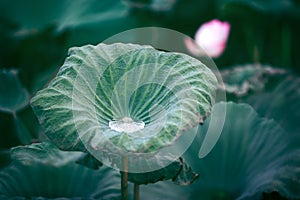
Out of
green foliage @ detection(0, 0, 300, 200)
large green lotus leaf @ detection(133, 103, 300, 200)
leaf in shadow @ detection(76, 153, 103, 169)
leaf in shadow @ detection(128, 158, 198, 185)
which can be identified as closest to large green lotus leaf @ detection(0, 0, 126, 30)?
green foliage @ detection(0, 0, 300, 200)

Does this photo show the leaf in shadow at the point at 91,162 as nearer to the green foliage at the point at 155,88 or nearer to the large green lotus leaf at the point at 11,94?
the green foliage at the point at 155,88

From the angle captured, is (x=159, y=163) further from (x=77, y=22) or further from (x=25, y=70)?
(x=25, y=70)

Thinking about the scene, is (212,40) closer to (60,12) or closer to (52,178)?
(60,12)

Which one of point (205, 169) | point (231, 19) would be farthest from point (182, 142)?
point (231, 19)

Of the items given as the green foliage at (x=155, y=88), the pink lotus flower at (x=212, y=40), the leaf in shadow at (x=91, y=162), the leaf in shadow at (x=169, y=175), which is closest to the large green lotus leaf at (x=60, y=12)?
the green foliage at (x=155, y=88)

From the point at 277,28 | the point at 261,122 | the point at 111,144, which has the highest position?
the point at 111,144

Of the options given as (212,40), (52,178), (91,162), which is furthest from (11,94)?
(212,40)
